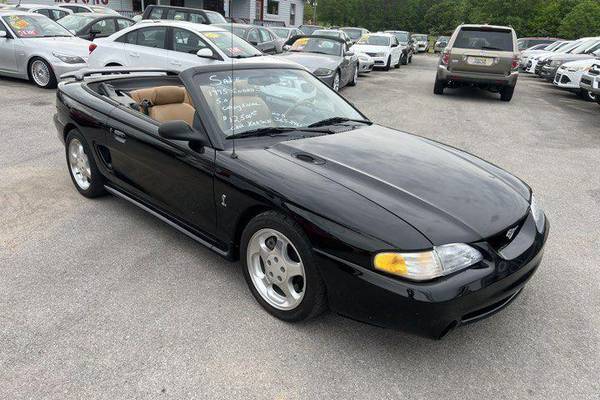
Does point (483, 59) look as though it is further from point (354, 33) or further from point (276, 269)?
point (354, 33)

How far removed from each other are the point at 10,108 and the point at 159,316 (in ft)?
23.3

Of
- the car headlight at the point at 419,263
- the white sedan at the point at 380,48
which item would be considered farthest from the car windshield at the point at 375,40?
the car headlight at the point at 419,263

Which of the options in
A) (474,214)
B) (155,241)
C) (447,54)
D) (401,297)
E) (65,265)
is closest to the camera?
(401,297)

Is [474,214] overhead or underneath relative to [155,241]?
overhead

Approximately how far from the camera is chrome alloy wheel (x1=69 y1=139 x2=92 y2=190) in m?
4.36

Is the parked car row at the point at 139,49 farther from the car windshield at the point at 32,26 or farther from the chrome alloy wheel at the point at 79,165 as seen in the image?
the chrome alloy wheel at the point at 79,165

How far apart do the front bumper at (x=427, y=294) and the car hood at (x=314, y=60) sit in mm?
8256

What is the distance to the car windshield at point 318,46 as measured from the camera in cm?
1138

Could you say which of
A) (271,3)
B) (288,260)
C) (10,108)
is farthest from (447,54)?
(271,3)

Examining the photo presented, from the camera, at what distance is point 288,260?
271 cm

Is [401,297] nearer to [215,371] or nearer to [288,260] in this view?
[288,260]

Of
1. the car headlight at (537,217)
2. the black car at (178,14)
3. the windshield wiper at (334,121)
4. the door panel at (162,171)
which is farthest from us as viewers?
the black car at (178,14)

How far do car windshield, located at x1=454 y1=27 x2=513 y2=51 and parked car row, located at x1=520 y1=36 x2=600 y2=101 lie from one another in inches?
75.1

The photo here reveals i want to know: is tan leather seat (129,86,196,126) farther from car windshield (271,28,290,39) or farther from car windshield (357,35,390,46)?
car windshield (271,28,290,39)
